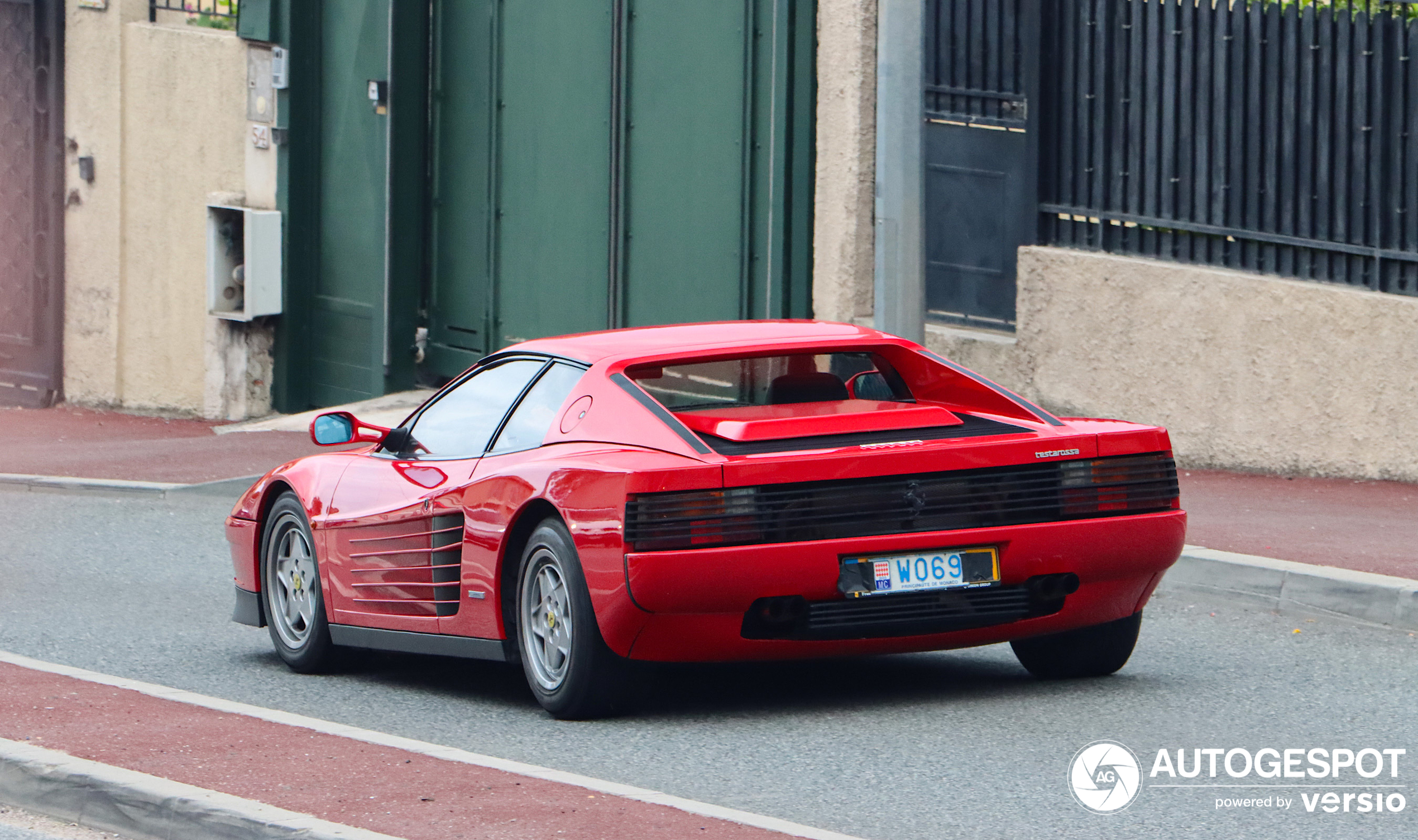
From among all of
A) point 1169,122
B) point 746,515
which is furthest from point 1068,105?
point 746,515

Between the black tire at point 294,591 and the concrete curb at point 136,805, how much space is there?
6.62ft

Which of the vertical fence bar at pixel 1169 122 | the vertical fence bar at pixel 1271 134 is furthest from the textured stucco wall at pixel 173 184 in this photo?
the vertical fence bar at pixel 1271 134

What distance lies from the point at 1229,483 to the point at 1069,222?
7.52 feet

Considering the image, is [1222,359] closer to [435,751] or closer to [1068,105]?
[1068,105]

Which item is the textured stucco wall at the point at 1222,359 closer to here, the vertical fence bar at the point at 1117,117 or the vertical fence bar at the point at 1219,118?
the vertical fence bar at the point at 1117,117

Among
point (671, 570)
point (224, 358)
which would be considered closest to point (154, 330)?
point (224, 358)

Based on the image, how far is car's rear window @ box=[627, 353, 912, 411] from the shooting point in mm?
7176

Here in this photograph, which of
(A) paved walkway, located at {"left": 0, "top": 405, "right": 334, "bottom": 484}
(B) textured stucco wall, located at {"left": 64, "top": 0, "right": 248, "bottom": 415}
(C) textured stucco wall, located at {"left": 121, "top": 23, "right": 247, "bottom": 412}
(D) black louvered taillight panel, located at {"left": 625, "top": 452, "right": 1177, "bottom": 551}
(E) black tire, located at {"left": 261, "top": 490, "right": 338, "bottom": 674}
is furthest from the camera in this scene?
(B) textured stucco wall, located at {"left": 64, "top": 0, "right": 248, "bottom": 415}

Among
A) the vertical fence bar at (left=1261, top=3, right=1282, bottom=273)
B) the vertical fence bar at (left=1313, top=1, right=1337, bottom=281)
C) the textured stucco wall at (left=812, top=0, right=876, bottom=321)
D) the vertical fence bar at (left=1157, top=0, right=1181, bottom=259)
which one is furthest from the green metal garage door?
the vertical fence bar at (left=1313, top=1, right=1337, bottom=281)

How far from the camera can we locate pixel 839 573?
256 inches

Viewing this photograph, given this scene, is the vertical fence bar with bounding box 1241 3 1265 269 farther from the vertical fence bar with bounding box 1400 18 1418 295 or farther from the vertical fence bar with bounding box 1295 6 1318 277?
the vertical fence bar with bounding box 1400 18 1418 295

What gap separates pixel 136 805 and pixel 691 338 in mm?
2681

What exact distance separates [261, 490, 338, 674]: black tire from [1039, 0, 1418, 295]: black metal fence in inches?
255

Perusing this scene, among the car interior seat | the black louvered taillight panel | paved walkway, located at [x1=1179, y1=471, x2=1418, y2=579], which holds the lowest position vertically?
paved walkway, located at [x1=1179, y1=471, x2=1418, y2=579]
